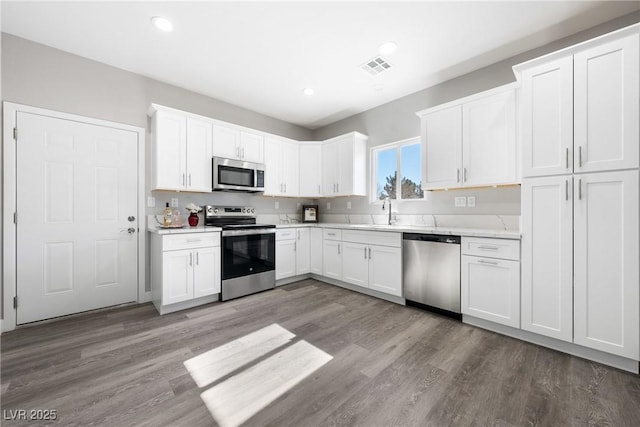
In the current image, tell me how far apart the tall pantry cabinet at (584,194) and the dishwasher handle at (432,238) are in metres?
0.58

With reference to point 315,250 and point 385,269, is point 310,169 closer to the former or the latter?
point 315,250

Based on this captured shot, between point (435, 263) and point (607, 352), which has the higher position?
point (435, 263)

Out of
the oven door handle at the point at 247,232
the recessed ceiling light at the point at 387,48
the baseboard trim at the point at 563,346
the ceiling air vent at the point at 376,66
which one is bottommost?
the baseboard trim at the point at 563,346

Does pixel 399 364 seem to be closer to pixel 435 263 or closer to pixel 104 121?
pixel 435 263

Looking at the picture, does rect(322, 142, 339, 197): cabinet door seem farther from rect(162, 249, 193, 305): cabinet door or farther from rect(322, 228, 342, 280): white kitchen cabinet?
rect(162, 249, 193, 305): cabinet door

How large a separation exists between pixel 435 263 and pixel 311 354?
165 centimetres

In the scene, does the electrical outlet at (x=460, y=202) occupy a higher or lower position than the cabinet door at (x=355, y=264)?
higher

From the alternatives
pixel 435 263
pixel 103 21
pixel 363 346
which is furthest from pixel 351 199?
pixel 103 21

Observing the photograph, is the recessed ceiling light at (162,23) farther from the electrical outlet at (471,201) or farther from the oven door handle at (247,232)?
the electrical outlet at (471,201)

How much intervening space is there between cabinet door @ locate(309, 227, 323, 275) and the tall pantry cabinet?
263 cm

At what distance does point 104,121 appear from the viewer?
9.81 feet

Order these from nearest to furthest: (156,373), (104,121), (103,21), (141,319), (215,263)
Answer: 1. (156,373)
2. (103,21)
3. (141,319)
4. (104,121)
5. (215,263)

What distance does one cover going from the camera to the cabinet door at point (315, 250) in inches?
165

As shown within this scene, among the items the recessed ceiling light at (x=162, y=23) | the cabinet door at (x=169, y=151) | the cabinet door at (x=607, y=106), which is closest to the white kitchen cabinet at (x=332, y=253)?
the cabinet door at (x=169, y=151)
